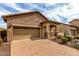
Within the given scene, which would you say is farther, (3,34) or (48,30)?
(48,30)

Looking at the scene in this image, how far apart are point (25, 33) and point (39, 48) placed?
0.35 metres

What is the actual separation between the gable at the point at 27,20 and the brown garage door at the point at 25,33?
0.08 metres

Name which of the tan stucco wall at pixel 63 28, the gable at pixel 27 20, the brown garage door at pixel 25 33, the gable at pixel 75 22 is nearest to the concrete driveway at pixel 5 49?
the brown garage door at pixel 25 33

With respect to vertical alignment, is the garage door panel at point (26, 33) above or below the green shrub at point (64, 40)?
above

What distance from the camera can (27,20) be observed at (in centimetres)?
278

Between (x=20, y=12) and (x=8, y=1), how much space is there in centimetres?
28

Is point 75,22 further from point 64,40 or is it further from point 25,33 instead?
point 25,33

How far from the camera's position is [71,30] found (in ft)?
9.12

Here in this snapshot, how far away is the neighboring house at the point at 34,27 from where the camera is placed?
2.72 m

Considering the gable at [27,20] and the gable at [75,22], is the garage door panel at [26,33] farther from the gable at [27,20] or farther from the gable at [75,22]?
the gable at [75,22]

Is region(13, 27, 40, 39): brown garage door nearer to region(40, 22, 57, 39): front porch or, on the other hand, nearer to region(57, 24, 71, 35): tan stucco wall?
region(40, 22, 57, 39): front porch

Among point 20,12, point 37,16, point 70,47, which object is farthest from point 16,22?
point 70,47

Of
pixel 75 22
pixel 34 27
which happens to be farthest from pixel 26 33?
pixel 75 22

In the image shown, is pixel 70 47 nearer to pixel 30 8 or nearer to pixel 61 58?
pixel 61 58
